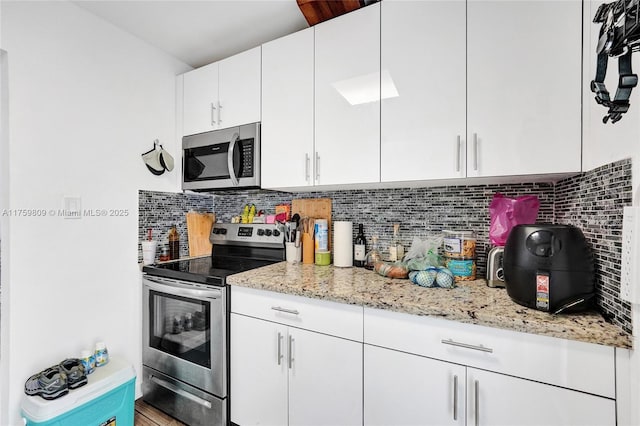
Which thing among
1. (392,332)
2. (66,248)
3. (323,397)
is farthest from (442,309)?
(66,248)

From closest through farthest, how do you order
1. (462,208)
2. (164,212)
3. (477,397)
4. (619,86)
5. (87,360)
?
(619,86) < (477,397) < (87,360) < (462,208) < (164,212)

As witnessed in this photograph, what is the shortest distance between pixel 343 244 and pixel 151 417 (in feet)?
5.13

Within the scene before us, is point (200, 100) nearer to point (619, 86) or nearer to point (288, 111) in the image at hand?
point (288, 111)

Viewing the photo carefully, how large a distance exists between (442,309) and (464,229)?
72 centimetres

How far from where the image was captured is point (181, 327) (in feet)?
5.59

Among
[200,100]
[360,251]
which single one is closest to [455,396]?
[360,251]

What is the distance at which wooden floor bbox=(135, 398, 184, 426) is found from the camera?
5.52 ft

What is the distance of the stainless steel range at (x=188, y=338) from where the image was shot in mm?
1518

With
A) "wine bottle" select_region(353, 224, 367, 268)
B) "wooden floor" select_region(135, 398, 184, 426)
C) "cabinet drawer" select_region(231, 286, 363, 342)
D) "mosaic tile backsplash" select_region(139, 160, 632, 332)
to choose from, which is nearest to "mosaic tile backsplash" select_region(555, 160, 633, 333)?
"mosaic tile backsplash" select_region(139, 160, 632, 332)

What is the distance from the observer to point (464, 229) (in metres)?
1.61

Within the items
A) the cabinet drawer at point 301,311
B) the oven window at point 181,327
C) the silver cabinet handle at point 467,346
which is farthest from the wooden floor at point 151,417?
the silver cabinet handle at point 467,346

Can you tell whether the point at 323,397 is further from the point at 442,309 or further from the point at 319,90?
the point at 319,90

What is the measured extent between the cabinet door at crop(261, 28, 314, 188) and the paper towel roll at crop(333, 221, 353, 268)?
1.21 feet

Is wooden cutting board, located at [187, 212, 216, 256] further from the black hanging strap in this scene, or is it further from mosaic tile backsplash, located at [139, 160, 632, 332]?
the black hanging strap
